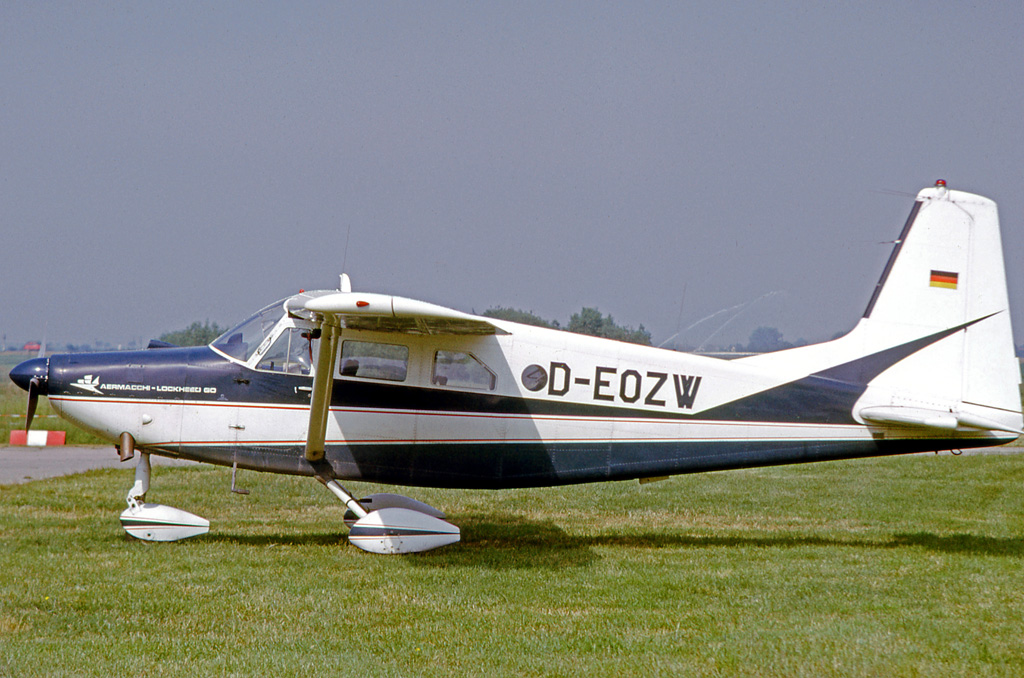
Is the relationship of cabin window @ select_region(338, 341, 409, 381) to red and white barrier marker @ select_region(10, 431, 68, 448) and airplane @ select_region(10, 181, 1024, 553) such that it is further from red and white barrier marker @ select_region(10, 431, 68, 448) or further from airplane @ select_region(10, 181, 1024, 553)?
red and white barrier marker @ select_region(10, 431, 68, 448)

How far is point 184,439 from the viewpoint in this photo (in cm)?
862

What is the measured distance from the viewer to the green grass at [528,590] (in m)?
5.39

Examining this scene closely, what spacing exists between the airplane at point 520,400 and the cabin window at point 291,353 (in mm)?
14

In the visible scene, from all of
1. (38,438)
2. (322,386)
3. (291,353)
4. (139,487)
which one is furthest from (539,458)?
(38,438)

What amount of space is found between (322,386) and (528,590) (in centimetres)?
268

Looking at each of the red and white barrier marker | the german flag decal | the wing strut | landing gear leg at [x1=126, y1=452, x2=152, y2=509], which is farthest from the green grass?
the red and white barrier marker

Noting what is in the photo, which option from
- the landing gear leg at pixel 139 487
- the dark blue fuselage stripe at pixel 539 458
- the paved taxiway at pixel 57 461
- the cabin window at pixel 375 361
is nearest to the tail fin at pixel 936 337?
the dark blue fuselage stripe at pixel 539 458

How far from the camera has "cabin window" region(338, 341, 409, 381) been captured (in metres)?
8.53

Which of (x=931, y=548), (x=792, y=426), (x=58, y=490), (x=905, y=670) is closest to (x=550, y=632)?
(x=905, y=670)

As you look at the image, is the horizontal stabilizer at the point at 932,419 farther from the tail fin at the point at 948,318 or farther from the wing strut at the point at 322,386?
the wing strut at the point at 322,386

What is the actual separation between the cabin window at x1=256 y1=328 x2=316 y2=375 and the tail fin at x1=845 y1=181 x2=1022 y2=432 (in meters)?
5.45

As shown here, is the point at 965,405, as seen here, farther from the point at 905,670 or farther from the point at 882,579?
the point at 905,670

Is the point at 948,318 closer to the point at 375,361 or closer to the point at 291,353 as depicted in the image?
the point at 375,361

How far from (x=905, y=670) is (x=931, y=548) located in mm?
4334
